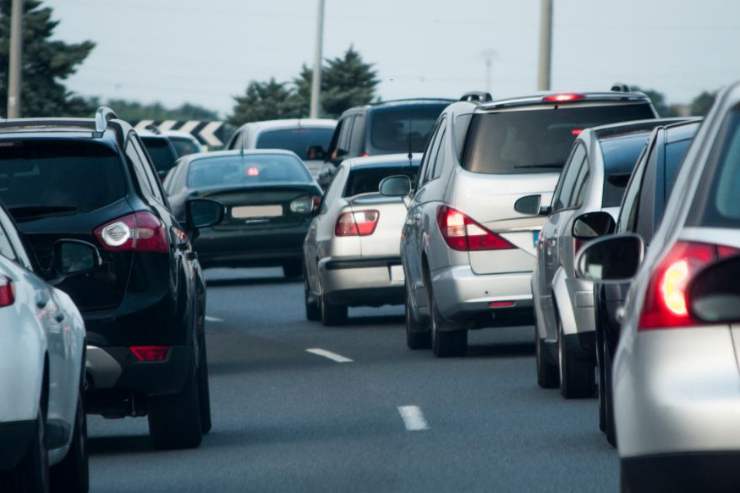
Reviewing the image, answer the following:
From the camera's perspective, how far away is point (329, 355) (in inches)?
704

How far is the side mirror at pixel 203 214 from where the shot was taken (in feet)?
44.9

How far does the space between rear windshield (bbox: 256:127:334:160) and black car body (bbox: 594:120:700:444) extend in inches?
1037

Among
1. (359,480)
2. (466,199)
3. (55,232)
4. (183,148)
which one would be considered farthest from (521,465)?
(183,148)

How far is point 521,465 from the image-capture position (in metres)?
10.4

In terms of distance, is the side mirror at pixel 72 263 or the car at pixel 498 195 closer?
the side mirror at pixel 72 263

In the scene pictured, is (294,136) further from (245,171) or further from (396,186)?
(396,186)

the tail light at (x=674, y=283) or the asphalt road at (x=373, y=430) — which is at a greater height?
the tail light at (x=674, y=283)

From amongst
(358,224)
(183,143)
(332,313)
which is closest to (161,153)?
(183,143)

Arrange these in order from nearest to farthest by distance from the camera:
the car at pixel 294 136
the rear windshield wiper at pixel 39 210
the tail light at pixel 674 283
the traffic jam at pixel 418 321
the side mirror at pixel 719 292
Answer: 1. the side mirror at pixel 719 292
2. the tail light at pixel 674 283
3. the traffic jam at pixel 418 321
4. the rear windshield wiper at pixel 39 210
5. the car at pixel 294 136

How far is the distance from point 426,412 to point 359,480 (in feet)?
10.1

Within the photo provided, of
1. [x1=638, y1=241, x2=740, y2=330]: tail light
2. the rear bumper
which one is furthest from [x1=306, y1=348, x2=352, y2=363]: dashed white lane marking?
[x1=638, y1=241, x2=740, y2=330]: tail light

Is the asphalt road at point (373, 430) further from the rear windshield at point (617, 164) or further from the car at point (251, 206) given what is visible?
the car at point (251, 206)

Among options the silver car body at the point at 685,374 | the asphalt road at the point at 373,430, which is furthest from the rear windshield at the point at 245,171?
the silver car body at the point at 685,374

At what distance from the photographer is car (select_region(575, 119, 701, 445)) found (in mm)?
10302
